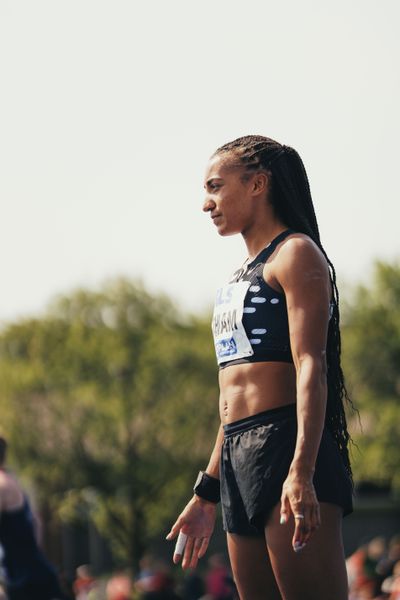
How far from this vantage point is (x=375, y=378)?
44.3 meters

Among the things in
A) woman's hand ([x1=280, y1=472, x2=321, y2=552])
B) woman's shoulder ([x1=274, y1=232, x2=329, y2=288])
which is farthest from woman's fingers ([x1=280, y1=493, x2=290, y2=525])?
woman's shoulder ([x1=274, y1=232, x2=329, y2=288])

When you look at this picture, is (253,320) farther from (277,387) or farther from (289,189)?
(289,189)

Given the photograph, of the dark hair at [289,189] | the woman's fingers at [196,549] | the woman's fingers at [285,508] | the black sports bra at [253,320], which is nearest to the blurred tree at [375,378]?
the woman's fingers at [196,549]

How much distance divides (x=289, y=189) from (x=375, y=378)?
39749mm

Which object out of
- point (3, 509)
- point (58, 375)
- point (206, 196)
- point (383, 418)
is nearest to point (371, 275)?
point (383, 418)

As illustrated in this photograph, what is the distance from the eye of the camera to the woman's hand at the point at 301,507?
14.6ft

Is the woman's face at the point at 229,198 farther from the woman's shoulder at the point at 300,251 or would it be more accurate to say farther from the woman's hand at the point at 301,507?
the woman's hand at the point at 301,507

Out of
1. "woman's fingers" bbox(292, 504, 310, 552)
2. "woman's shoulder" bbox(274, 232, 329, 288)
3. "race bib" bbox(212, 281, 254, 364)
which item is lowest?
"woman's fingers" bbox(292, 504, 310, 552)

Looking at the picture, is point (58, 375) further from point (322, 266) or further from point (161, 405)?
point (322, 266)

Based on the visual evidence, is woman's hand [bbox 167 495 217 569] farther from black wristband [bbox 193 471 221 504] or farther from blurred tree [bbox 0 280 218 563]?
blurred tree [bbox 0 280 218 563]

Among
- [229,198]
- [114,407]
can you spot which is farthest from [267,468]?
[114,407]

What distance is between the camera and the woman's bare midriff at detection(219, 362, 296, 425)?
480 cm

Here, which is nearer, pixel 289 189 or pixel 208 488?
pixel 289 189

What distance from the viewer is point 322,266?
4.81 meters
